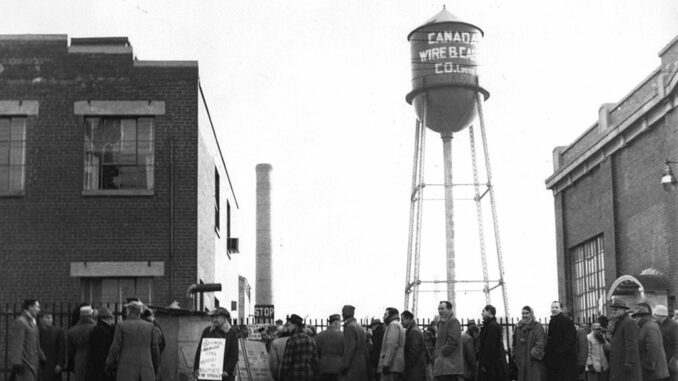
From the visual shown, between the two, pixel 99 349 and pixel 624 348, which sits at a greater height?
pixel 99 349

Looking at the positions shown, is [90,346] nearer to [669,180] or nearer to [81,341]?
[81,341]

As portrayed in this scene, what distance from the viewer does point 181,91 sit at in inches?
978

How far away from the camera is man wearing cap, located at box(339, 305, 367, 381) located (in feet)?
61.1

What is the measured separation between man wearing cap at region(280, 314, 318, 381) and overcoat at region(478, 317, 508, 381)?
2801 millimetres

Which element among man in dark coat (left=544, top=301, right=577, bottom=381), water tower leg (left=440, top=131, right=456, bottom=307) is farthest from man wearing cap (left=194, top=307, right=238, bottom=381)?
water tower leg (left=440, top=131, right=456, bottom=307)

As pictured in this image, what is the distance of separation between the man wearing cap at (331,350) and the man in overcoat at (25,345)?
4.81 metres

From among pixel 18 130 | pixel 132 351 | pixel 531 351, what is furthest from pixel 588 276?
pixel 132 351

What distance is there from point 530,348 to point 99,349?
22.2 ft

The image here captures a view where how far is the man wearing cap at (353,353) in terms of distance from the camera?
18625 mm

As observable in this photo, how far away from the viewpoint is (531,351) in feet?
58.7

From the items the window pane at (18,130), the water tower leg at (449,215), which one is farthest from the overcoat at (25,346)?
the water tower leg at (449,215)

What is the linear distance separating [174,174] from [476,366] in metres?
8.44

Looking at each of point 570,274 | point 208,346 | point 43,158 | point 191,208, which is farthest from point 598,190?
point 208,346

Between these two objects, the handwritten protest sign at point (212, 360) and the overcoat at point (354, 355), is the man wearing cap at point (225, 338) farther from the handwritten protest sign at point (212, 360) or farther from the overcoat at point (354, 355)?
the overcoat at point (354, 355)
